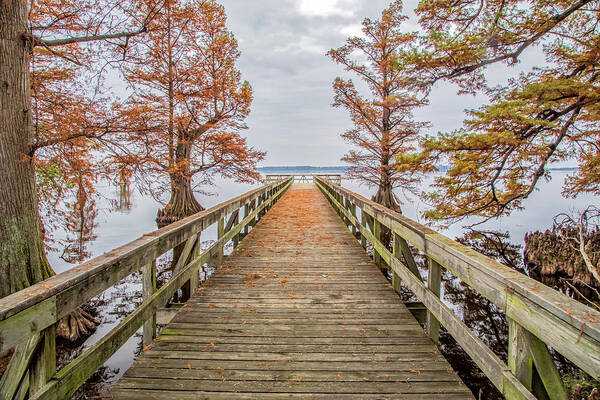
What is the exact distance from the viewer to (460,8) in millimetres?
7473

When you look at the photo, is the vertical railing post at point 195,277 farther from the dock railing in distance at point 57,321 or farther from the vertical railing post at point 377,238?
the vertical railing post at point 377,238

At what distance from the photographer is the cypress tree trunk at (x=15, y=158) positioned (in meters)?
4.61

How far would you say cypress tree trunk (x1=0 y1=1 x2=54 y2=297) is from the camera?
15.1 feet

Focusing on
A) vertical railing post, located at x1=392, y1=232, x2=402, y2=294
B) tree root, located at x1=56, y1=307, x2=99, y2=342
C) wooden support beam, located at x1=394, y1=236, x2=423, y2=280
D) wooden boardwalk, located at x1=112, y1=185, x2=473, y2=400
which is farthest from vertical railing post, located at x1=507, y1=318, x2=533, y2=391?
tree root, located at x1=56, y1=307, x2=99, y2=342

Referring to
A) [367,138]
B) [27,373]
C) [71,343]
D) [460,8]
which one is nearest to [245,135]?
[367,138]

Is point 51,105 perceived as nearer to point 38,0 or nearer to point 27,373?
point 38,0

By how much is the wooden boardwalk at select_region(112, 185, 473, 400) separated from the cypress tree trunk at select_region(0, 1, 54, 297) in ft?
10.2

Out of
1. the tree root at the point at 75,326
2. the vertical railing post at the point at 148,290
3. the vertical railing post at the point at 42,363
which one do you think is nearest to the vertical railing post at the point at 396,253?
the vertical railing post at the point at 148,290

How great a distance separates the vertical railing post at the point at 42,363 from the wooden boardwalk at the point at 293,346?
2.04 feet

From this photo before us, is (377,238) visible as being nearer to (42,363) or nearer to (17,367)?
(42,363)

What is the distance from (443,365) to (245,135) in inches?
688

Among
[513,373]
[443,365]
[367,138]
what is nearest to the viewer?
[513,373]

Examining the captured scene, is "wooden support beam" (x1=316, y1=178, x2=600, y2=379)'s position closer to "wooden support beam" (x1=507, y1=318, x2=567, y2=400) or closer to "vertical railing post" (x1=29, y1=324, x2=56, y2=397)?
"wooden support beam" (x1=507, y1=318, x2=567, y2=400)

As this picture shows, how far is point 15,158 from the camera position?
475cm
